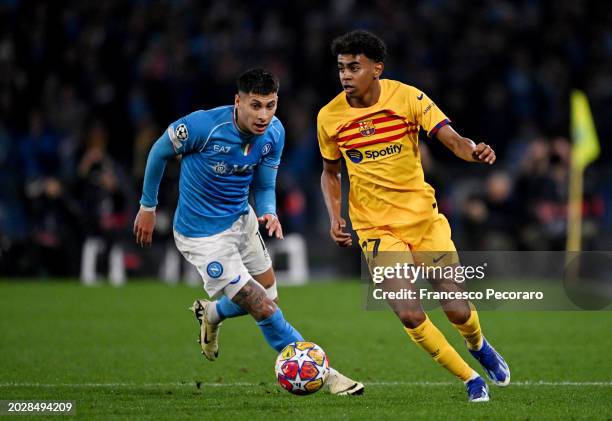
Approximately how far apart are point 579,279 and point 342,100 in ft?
36.6

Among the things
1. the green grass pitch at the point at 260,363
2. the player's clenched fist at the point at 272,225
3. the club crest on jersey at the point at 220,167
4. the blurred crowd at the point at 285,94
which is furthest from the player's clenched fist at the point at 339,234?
the blurred crowd at the point at 285,94

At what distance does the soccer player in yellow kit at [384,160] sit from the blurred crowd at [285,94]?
9468 millimetres

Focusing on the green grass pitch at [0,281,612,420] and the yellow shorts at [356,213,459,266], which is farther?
the yellow shorts at [356,213,459,266]

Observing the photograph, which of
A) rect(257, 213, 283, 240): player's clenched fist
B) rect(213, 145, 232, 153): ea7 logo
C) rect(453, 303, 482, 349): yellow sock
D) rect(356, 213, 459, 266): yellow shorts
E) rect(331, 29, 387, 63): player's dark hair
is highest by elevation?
rect(331, 29, 387, 63): player's dark hair

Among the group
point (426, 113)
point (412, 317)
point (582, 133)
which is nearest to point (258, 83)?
point (426, 113)

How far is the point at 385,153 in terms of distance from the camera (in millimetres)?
8445

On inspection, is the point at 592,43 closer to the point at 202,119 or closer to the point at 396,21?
the point at 396,21

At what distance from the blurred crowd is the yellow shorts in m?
9.51

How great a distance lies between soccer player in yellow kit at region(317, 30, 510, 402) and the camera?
27.3 feet

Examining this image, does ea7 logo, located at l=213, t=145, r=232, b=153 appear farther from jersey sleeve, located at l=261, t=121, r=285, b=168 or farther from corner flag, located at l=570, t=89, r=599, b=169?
corner flag, located at l=570, t=89, r=599, b=169

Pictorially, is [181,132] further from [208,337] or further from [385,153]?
[208,337]

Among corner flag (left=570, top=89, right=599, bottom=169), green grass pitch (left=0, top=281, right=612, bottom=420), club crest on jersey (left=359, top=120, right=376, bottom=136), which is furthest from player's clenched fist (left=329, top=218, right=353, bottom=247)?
corner flag (left=570, top=89, right=599, bottom=169)

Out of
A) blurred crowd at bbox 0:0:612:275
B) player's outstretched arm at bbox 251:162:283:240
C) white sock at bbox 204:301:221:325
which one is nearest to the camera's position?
player's outstretched arm at bbox 251:162:283:240

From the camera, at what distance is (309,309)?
1529 cm
